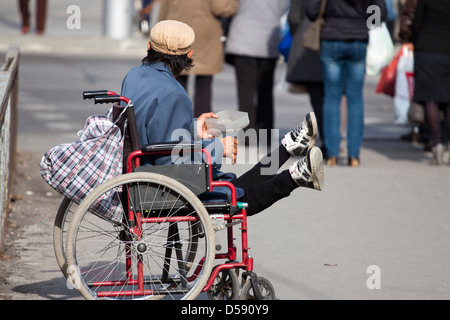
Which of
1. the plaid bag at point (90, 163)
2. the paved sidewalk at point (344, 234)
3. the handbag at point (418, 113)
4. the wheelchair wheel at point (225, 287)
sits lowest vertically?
the paved sidewalk at point (344, 234)

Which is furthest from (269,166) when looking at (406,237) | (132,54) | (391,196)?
(132,54)

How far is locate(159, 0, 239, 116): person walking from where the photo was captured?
10055 mm

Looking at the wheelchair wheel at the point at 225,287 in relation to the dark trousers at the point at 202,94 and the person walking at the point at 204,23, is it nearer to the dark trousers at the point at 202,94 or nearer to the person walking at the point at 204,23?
the person walking at the point at 204,23

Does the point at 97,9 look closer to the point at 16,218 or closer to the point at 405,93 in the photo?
the point at 405,93

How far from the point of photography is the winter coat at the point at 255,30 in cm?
1026

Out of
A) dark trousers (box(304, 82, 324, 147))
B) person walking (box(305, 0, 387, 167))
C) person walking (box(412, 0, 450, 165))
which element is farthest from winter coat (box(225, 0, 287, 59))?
person walking (box(412, 0, 450, 165))

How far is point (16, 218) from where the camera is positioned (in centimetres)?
702

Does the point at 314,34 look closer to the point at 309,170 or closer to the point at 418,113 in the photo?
the point at 418,113

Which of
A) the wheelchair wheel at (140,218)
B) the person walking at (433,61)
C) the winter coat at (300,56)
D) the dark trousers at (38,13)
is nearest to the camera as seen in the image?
the wheelchair wheel at (140,218)

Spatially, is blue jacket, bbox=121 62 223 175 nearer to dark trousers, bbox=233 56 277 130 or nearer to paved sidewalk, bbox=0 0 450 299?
paved sidewalk, bbox=0 0 450 299

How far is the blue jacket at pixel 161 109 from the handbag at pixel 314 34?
14.1 ft

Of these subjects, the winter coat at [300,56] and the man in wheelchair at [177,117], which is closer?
the man in wheelchair at [177,117]

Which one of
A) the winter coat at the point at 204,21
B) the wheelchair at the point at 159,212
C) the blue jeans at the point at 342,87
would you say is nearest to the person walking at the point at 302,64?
the blue jeans at the point at 342,87

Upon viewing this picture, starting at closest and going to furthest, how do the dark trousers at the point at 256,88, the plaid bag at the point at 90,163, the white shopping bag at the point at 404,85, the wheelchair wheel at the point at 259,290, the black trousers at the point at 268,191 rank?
the plaid bag at the point at 90,163 < the wheelchair wheel at the point at 259,290 < the black trousers at the point at 268,191 < the dark trousers at the point at 256,88 < the white shopping bag at the point at 404,85
